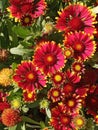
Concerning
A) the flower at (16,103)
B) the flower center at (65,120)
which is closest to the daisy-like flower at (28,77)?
the flower at (16,103)

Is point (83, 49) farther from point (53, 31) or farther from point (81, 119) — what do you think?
point (81, 119)

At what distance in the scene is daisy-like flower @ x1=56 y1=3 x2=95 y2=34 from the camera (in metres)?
2.53

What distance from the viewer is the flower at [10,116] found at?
2.45 m

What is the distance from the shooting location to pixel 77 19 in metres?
2.55

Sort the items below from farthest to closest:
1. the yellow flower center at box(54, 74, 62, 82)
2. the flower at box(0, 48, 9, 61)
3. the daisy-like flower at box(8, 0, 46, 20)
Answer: the daisy-like flower at box(8, 0, 46, 20) < the flower at box(0, 48, 9, 61) < the yellow flower center at box(54, 74, 62, 82)

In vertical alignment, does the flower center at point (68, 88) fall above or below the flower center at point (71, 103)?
above

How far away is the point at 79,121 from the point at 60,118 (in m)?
0.13

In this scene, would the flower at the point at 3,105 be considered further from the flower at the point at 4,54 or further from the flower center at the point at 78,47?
the flower center at the point at 78,47

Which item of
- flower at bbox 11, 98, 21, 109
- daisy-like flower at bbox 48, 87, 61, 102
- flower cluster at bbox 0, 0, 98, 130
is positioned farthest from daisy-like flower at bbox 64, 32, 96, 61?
flower at bbox 11, 98, 21, 109

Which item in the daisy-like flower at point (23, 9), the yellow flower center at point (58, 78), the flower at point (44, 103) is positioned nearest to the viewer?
the yellow flower center at point (58, 78)

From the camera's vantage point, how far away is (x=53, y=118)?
2.49 meters

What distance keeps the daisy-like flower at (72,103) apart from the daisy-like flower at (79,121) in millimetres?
41

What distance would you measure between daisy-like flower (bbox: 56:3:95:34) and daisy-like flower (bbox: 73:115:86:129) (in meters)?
0.51

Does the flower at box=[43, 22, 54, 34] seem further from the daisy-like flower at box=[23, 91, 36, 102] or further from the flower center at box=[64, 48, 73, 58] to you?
the daisy-like flower at box=[23, 91, 36, 102]
